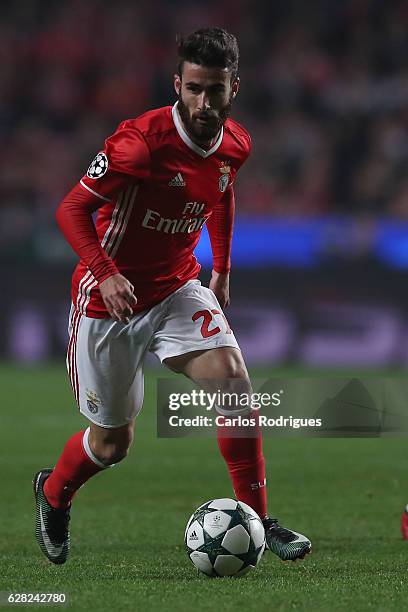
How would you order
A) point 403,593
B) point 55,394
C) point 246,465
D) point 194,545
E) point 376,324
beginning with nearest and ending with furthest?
point 403,593, point 194,545, point 246,465, point 55,394, point 376,324

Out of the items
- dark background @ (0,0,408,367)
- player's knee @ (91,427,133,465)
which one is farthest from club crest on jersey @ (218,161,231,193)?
dark background @ (0,0,408,367)

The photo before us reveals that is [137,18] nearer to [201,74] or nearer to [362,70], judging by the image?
[362,70]

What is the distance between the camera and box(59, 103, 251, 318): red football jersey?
14.0ft

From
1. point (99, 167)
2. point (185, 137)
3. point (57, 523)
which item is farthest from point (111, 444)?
point (185, 137)

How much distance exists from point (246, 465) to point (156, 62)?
1220 cm

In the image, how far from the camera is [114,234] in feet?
14.8

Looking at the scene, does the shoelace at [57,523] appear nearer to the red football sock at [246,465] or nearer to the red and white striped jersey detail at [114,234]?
the red football sock at [246,465]

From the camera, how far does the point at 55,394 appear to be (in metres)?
10.8

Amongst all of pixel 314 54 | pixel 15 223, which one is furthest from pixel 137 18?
pixel 15 223

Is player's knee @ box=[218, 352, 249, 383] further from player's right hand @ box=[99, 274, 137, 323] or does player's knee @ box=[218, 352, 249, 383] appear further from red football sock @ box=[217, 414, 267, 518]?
player's right hand @ box=[99, 274, 137, 323]

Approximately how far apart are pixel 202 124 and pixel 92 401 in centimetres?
117

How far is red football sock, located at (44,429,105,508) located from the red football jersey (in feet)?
1.86

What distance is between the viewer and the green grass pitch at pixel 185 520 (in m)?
3.75

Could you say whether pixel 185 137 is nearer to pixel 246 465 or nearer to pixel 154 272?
pixel 154 272
